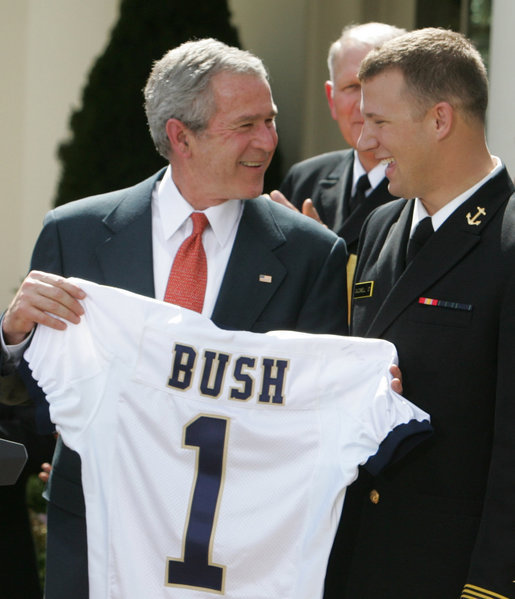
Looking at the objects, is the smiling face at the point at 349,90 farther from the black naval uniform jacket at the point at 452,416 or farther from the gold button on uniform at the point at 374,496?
the gold button on uniform at the point at 374,496

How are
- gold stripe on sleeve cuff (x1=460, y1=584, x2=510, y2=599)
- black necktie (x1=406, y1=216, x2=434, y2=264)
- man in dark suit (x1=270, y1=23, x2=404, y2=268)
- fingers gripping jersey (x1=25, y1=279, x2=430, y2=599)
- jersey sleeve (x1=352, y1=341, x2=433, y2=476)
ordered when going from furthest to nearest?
man in dark suit (x1=270, y1=23, x2=404, y2=268) < black necktie (x1=406, y1=216, x2=434, y2=264) < fingers gripping jersey (x1=25, y1=279, x2=430, y2=599) < jersey sleeve (x1=352, y1=341, x2=433, y2=476) < gold stripe on sleeve cuff (x1=460, y1=584, x2=510, y2=599)

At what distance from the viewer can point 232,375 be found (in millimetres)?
3025

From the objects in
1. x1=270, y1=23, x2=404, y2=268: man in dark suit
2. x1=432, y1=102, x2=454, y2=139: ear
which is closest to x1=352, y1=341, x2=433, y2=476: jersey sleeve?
x1=432, y1=102, x2=454, y2=139: ear

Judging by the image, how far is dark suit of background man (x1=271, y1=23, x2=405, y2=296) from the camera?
4305mm

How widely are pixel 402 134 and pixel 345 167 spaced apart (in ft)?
5.03

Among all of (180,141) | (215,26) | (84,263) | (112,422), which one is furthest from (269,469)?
(215,26)

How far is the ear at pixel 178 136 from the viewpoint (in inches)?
137

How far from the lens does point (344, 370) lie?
2.97 meters

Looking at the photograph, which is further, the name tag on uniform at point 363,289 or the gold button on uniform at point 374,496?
the name tag on uniform at point 363,289

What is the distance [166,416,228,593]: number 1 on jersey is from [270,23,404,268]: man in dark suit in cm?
142

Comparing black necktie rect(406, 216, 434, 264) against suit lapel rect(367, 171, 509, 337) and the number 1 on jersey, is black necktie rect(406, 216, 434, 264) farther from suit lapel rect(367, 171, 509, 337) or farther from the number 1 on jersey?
the number 1 on jersey

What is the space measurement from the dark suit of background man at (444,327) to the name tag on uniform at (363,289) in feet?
0.14

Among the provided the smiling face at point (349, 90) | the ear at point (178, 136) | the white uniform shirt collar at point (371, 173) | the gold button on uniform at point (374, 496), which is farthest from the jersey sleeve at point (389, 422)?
the smiling face at point (349, 90)

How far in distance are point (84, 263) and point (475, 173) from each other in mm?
1237
